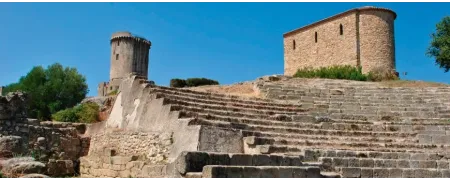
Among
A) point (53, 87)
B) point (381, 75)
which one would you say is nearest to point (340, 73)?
point (381, 75)

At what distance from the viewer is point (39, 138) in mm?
12812

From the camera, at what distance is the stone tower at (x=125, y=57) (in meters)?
60.9

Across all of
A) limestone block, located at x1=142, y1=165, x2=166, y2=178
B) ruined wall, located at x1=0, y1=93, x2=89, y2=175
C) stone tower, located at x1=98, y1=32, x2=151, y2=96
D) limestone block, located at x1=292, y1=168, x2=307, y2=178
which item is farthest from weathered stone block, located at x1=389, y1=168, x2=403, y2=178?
stone tower, located at x1=98, y1=32, x2=151, y2=96

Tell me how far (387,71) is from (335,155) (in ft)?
75.7

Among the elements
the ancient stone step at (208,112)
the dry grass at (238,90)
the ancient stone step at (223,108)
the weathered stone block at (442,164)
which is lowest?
the weathered stone block at (442,164)

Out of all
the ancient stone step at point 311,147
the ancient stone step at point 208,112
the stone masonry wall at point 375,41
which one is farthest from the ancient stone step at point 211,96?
the stone masonry wall at point 375,41

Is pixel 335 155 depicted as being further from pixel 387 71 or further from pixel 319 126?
pixel 387 71

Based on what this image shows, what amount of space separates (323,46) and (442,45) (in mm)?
7788

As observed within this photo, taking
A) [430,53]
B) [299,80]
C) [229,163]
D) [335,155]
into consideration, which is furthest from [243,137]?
[430,53]

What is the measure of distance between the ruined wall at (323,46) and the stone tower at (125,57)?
28682 millimetres

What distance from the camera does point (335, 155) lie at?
31.6 ft

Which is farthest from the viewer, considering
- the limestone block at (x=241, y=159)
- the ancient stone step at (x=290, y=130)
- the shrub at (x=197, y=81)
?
the shrub at (x=197, y=81)

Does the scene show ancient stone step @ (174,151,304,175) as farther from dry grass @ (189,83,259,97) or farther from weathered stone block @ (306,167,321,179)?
dry grass @ (189,83,259,97)

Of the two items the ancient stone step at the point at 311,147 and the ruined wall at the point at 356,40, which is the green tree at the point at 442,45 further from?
the ancient stone step at the point at 311,147
